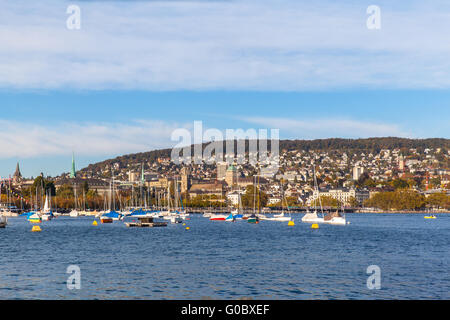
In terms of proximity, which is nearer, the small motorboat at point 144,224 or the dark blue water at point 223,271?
the dark blue water at point 223,271

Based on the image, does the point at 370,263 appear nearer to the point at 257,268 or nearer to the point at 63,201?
the point at 257,268

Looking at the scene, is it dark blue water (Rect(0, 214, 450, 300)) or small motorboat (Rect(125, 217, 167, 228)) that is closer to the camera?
dark blue water (Rect(0, 214, 450, 300))

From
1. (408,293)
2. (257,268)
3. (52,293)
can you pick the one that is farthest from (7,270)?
(408,293)

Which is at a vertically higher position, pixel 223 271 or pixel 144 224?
pixel 223 271

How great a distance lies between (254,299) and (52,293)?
7219 mm

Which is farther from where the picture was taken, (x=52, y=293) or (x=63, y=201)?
(x=63, y=201)

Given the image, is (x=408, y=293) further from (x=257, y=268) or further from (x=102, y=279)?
(x=102, y=279)

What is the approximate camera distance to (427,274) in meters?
29.3

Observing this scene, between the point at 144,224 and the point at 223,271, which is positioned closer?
the point at 223,271
